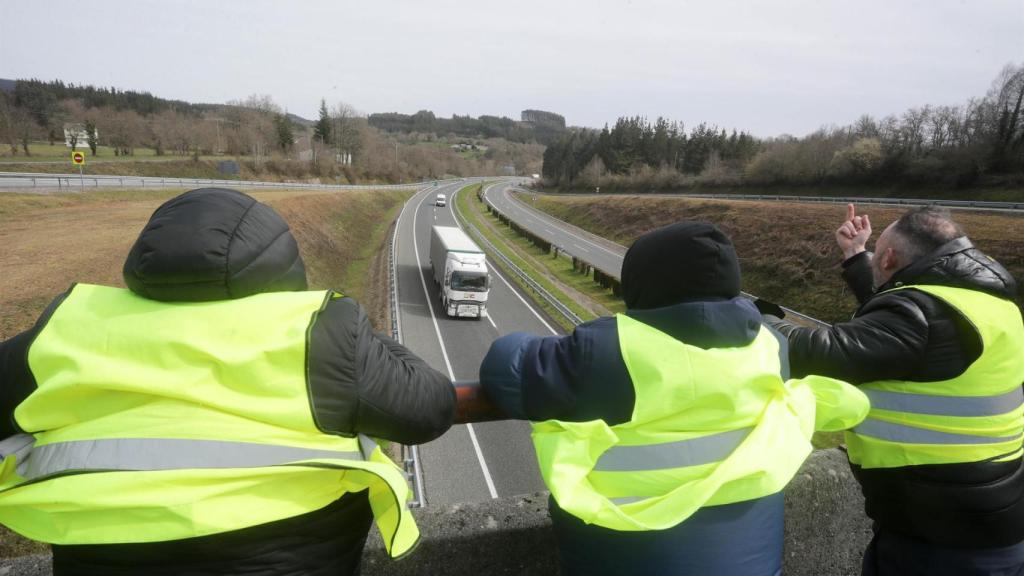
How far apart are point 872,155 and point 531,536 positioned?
213 feet

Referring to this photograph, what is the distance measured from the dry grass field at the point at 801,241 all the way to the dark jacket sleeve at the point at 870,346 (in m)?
24.5

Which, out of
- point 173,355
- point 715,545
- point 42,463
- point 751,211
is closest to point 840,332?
point 715,545

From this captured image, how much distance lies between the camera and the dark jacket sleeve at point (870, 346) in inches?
82.6

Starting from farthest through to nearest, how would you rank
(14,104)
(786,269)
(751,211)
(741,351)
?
(14,104)
(751,211)
(786,269)
(741,351)

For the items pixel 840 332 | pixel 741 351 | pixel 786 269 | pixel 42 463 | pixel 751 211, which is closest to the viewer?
pixel 42 463

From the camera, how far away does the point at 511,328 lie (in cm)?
2756

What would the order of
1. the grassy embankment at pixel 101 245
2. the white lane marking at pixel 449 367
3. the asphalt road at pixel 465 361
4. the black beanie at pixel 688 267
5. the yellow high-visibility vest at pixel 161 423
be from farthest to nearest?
1. the grassy embankment at pixel 101 245
2. the asphalt road at pixel 465 361
3. the white lane marking at pixel 449 367
4. the black beanie at pixel 688 267
5. the yellow high-visibility vest at pixel 161 423

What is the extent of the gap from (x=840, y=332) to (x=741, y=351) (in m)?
0.80

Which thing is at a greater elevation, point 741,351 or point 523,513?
point 741,351

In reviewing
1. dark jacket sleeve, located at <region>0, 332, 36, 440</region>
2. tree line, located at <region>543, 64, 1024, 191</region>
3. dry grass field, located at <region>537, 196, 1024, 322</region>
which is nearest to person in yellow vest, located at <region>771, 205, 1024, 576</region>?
dark jacket sleeve, located at <region>0, 332, 36, 440</region>

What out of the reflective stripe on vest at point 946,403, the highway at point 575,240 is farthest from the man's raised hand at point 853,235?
the highway at point 575,240

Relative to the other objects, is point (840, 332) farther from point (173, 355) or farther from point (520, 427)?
point (520, 427)

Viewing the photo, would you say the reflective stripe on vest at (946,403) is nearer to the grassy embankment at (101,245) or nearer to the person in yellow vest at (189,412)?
the person in yellow vest at (189,412)

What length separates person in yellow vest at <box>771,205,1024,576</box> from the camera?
6.94 feet
